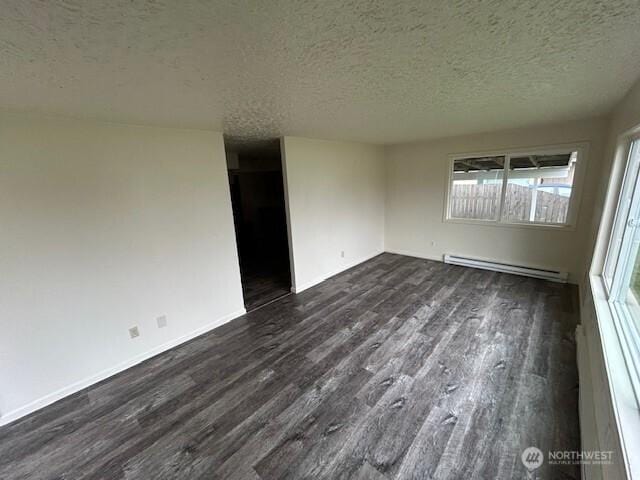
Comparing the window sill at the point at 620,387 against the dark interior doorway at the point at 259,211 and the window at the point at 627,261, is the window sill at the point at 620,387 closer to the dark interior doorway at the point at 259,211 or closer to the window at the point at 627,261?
the window at the point at 627,261

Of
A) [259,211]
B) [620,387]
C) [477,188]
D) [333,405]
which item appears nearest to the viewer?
[620,387]

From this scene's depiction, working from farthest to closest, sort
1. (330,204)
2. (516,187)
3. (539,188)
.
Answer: (330,204) < (516,187) < (539,188)

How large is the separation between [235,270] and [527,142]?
178 inches

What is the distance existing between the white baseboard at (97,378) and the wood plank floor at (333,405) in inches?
2.6

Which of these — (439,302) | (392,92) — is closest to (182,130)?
(392,92)

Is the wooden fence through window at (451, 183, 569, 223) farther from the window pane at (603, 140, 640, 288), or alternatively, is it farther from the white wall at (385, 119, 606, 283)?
the window pane at (603, 140, 640, 288)

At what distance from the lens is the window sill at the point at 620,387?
0.92m

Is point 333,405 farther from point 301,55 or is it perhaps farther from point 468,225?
point 468,225

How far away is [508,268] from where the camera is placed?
13.6 ft

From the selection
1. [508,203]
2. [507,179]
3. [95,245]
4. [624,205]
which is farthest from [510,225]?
[95,245]

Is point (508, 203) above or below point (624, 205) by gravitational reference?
below

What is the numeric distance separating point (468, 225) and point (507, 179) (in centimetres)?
91

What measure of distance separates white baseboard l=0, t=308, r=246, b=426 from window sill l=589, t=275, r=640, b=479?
3187 mm

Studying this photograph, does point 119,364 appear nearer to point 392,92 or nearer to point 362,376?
point 362,376
